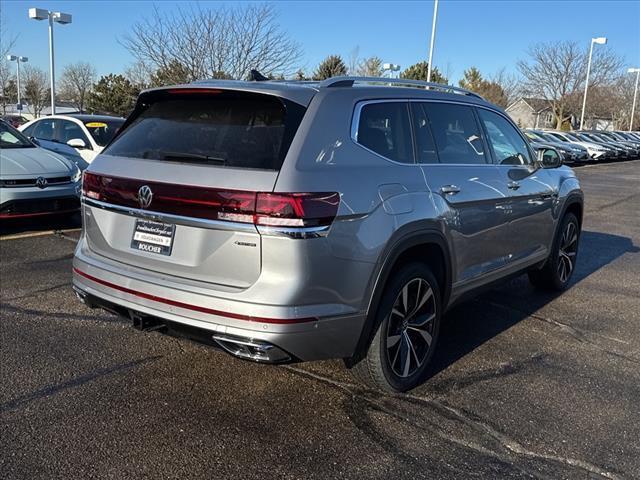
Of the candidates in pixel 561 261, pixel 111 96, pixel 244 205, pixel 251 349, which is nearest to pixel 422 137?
pixel 244 205

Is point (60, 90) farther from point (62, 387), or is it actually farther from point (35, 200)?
point (62, 387)

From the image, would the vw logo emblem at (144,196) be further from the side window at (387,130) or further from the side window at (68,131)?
the side window at (68,131)

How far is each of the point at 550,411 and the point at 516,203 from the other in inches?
69.3

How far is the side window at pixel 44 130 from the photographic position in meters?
10.9

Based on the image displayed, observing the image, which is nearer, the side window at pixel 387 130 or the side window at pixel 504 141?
the side window at pixel 387 130

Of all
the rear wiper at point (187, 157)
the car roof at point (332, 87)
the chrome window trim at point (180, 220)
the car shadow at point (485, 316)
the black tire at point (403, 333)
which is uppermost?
Result: the car roof at point (332, 87)

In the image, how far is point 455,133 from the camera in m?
4.24

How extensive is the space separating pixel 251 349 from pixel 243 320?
16cm

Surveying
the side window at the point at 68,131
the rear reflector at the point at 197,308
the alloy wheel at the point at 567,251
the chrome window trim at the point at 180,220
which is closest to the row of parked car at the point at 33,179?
the side window at the point at 68,131

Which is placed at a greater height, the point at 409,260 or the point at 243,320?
the point at 409,260

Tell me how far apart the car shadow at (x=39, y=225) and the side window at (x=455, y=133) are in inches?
221

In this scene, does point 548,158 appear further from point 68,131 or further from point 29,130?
point 29,130

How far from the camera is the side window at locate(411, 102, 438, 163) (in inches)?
149

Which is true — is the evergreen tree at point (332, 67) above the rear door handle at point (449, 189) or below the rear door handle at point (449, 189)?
above
